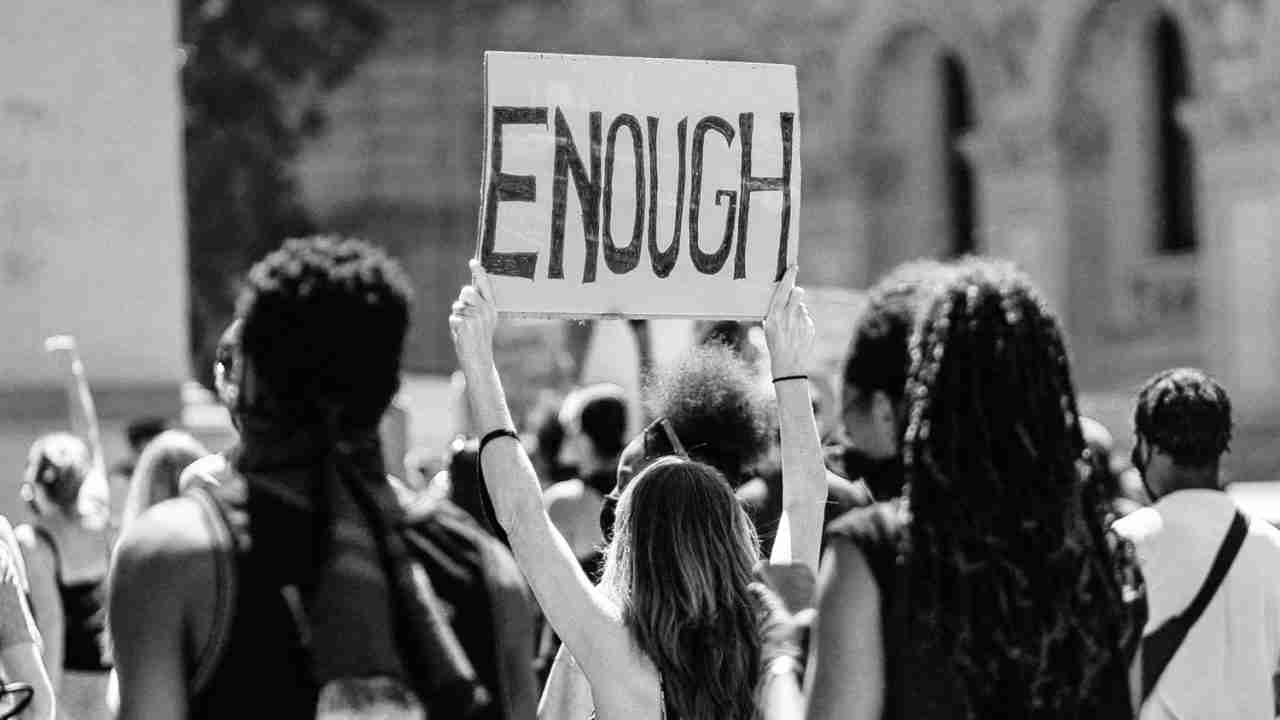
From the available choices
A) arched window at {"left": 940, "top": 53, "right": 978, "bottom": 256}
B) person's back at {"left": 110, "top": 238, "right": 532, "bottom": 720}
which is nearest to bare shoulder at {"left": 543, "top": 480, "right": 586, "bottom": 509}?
person's back at {"left": 110, "top": 238, "right": 532, "bottom": 720}

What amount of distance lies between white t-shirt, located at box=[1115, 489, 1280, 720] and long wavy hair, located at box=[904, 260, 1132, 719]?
3.64 feet

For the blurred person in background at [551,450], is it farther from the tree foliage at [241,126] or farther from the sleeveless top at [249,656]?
the tree foliage at [241,126]

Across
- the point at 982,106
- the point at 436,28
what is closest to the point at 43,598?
the point at 982,106

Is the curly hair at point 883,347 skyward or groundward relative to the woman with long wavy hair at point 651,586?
skyward

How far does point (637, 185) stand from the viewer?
498cm

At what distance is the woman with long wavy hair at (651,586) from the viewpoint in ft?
13.4

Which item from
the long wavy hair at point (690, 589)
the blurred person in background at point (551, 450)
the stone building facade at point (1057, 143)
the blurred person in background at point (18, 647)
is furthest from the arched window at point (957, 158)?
the long wavy hair at point (690, 589)

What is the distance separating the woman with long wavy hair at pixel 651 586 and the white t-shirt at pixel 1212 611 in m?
0.95

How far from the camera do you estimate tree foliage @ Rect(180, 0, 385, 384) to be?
24703mm

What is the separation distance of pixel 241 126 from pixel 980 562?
22674 mm

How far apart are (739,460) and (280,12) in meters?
21.1

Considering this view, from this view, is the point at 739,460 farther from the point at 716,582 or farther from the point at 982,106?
the point at 982,106

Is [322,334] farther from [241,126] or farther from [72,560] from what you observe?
[241,126]

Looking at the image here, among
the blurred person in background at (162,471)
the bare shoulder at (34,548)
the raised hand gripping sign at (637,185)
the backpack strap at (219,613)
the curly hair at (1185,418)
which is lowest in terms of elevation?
the bare shoulder at (34,548)
